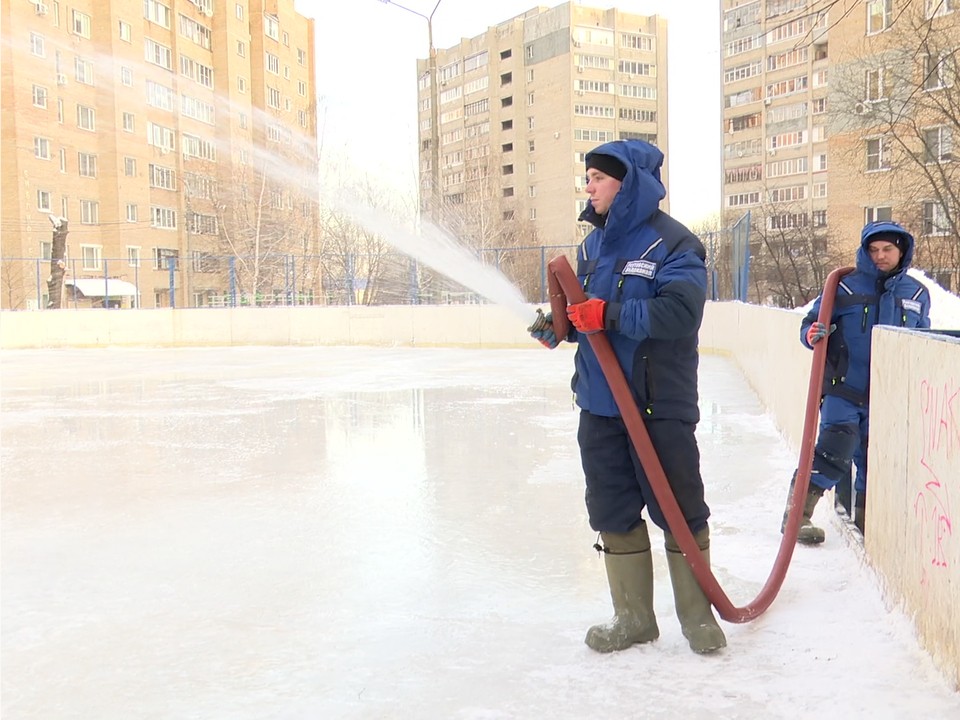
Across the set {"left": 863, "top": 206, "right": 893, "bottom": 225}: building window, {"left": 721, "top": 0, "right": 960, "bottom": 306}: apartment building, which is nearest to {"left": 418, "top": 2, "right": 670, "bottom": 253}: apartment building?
{"left": 721, "top": 0, "right": 960, "bottom": 306}: apartment building

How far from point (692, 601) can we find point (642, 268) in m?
1.05

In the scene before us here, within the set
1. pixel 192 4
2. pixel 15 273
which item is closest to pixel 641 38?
pixel 192 4

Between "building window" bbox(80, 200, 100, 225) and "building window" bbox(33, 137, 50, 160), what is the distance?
2.82 meters

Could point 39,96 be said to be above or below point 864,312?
above

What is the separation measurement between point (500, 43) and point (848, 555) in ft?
287

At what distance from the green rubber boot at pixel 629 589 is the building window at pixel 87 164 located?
45402 mm

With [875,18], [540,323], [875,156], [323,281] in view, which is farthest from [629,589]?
[875,18]

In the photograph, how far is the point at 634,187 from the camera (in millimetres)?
2604

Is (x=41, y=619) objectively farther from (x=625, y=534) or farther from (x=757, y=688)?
(x=757, y=688)

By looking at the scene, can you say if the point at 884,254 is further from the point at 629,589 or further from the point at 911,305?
the point at 629,589

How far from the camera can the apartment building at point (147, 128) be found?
37.6m

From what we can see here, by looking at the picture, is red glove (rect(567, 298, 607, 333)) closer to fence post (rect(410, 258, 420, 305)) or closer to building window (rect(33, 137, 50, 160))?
fence post (rect(410, 258, 420, 305))

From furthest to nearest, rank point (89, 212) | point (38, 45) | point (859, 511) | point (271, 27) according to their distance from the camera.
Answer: point (271, 27) → point (38, 45) → point (89, 212) → point (859, 511)

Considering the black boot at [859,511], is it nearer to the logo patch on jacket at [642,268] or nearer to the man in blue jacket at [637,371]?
the man in blue jacket at [637,371]
